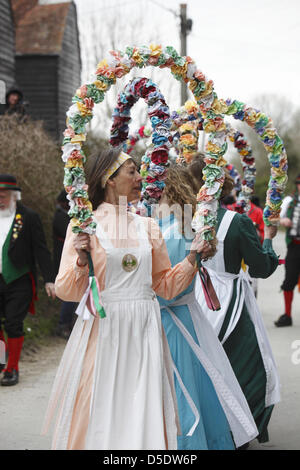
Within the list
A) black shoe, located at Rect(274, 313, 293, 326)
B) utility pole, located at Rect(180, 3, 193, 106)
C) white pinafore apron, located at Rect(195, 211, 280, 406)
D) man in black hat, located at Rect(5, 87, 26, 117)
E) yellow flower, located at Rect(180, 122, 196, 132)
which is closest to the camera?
white pinafore apron, located at Rect(195, 211, 280, 406)

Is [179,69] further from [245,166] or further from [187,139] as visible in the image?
[245,166]

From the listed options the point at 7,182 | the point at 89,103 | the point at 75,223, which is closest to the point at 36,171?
the point at 7,182

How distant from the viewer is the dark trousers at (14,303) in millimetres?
6324

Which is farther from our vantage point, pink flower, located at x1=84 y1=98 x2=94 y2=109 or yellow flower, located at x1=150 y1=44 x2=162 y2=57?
yellow flower, located at x1=150 y1=44 x2=162 y2=57

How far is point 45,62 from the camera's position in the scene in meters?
24.3

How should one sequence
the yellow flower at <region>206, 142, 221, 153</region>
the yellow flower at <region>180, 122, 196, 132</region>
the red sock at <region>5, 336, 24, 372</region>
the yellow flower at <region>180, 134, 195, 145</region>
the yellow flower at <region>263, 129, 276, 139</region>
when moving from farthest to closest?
the red sock at <region>5, 336, 24, 372</region> < the yellow flower at <region>180, 122, 196, 132</region> < the yellow flower at <region>180, 134, 195, 145</region> < the yellow flower at <region>263, 129, 276, 139</region> < the yellow flower at <region>206, 142, 221, 153</region>

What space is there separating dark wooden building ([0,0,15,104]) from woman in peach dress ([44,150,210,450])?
60.2ft

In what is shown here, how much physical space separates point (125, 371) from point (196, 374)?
0.78 metres

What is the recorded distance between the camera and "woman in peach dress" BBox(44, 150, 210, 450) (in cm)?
310

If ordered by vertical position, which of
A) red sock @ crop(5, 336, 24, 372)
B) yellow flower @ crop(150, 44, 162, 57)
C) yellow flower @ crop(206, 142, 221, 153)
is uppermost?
yellow flower @ crop(150, 44, 162, 57)

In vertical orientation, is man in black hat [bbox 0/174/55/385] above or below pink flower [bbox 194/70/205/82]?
below

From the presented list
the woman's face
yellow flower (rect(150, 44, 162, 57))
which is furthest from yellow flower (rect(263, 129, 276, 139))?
the woman's face

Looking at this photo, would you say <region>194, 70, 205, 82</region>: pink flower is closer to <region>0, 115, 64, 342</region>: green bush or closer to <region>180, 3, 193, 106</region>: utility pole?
<region>0, 115, 64, 342</region>: green bush

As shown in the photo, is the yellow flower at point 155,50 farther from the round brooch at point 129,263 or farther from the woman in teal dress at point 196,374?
the round brooch at point 129,263
